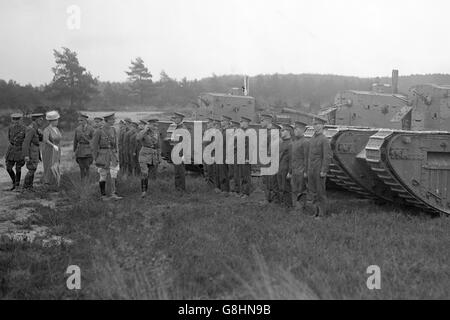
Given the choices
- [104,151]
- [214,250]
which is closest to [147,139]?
[104,151]

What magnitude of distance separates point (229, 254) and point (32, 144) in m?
6.43

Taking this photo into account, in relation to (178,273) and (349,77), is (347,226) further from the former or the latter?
(349,77)

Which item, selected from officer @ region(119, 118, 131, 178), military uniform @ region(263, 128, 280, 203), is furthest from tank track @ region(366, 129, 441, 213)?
officer @ region(119, 118, 131, 178)

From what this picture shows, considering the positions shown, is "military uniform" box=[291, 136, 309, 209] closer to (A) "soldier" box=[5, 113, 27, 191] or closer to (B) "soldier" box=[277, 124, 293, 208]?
(B) "soldier" box=[277, 124, 293, 208]

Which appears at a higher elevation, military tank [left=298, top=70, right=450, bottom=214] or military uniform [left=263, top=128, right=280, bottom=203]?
military tank [left=298, top=70, right=450, bottom=214]

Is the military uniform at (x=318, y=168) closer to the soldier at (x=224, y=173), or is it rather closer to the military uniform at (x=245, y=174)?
the military uniform at (x=245, y=174)

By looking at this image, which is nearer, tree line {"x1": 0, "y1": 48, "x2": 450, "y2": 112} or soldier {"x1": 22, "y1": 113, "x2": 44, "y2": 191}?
soldier {"x1": 22, "y1": 113, "x2": 44, "y2": 191}

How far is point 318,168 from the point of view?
888 cm

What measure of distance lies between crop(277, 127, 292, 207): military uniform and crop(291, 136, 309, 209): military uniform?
252 millimetres

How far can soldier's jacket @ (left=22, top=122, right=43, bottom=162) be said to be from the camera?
36.0ft

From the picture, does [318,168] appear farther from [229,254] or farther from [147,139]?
[147,139]

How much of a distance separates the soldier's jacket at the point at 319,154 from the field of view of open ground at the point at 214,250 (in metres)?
0.84

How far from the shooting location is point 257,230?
747 centimetres
